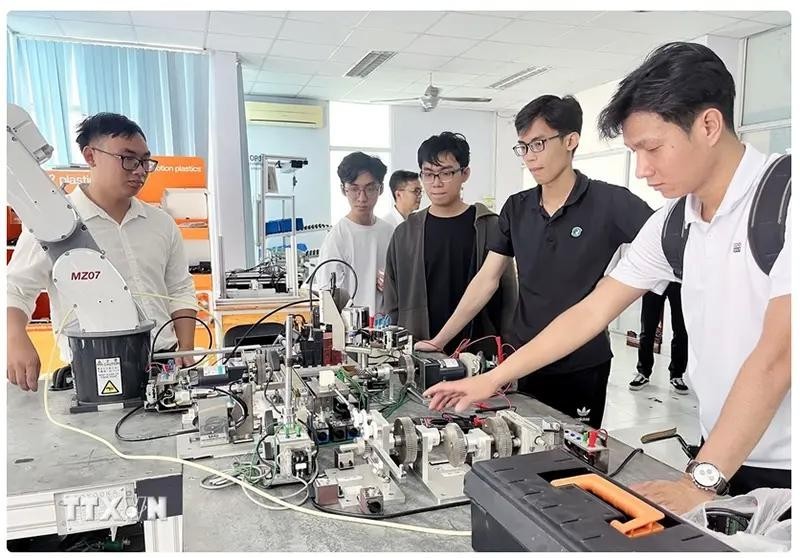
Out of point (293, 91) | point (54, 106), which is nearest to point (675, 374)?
point (293, 91)

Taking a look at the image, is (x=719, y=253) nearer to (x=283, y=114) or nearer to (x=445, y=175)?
Answer: (x=445, y=175)

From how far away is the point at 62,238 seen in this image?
1.44 metres

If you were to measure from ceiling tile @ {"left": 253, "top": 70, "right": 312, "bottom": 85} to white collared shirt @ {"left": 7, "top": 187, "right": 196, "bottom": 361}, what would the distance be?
4328 millimetres

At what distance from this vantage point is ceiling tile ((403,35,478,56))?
479 cm

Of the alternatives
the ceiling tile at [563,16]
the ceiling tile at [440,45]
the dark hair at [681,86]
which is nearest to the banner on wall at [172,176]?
the ceiling tile at [440,45]

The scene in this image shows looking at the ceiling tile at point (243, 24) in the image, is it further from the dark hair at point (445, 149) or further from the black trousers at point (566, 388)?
the black trousers at point (566, 388)

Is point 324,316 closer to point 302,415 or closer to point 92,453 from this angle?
point 302,415

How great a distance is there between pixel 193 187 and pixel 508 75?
369 centimetres

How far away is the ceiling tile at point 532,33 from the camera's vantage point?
4.43 metres

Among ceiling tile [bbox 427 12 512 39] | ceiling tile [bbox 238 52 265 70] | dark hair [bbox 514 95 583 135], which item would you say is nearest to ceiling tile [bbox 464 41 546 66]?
ceiling tile [bbox 427 12 512 39]

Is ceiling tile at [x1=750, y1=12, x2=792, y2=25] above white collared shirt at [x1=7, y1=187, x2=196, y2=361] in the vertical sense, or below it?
above

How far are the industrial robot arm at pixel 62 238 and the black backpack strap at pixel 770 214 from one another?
1.50 m

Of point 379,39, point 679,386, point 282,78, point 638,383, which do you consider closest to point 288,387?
point 638,383

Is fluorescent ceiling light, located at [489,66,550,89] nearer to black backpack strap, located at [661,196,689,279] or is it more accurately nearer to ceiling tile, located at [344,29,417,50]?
ceiling tile, located at [344,29,417,50]
